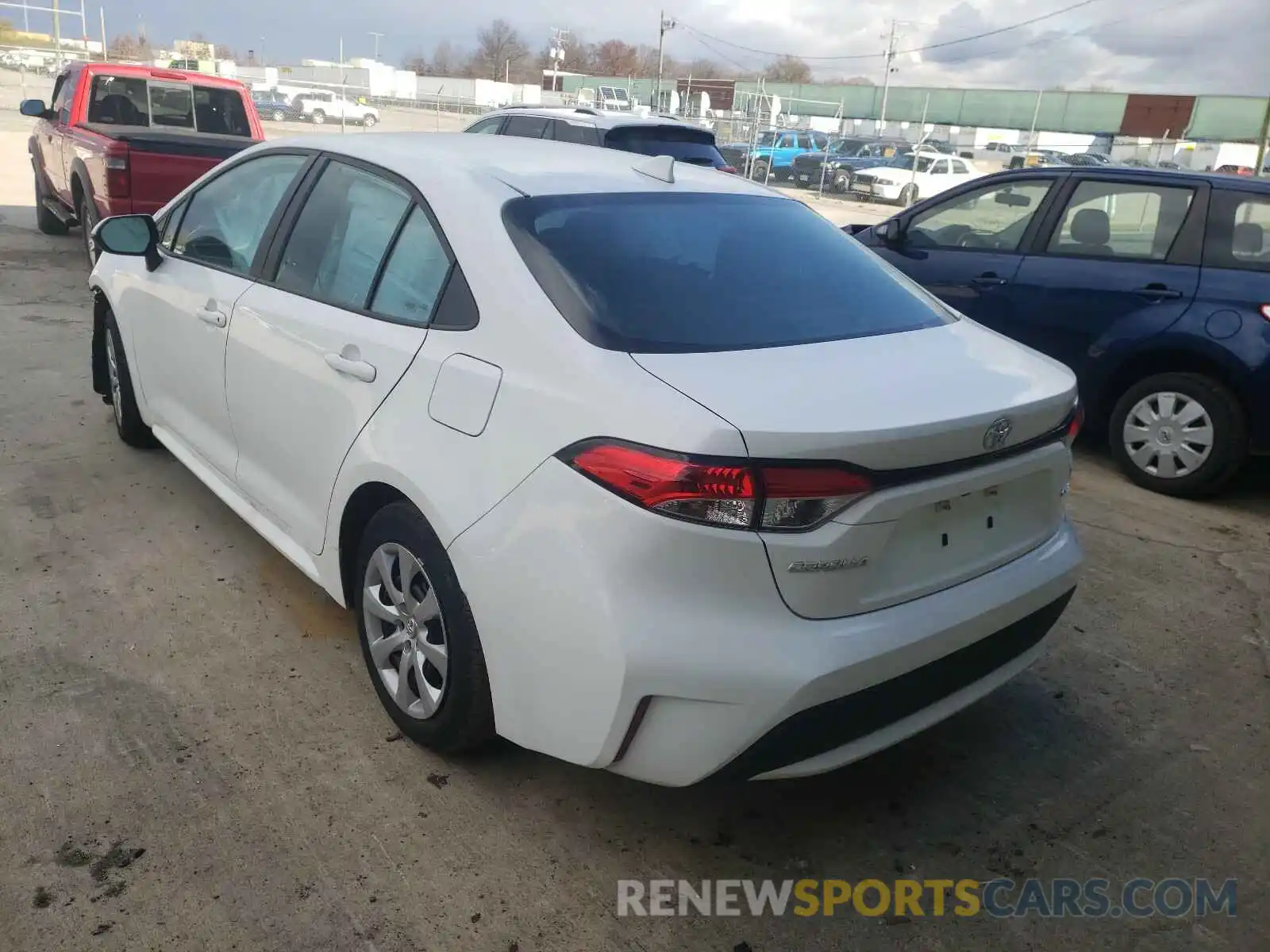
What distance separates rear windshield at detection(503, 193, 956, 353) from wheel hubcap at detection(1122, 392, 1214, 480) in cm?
295

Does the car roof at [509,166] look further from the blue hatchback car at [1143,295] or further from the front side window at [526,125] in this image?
the front side window at [526,125]

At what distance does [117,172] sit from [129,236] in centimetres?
453

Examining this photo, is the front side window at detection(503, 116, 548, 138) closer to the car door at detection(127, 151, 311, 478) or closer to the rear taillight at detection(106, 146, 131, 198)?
the rear taillight at detection(106, 146, 131, 198)

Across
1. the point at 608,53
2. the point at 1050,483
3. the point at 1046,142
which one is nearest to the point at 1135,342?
the point at 1050,483

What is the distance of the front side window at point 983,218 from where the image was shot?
6.20 metres

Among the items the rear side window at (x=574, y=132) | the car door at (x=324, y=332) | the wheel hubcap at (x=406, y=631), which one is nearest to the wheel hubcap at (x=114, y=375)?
the car door at (x=324, y=332)

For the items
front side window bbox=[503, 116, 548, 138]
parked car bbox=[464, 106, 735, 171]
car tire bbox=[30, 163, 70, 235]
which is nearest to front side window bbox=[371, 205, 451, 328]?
parked car bbox=[464, 106, 735, 171]

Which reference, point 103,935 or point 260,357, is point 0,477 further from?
point 103,935

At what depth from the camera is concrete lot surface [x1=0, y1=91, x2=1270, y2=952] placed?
2.33 metres

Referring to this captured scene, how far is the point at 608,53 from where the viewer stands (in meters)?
101

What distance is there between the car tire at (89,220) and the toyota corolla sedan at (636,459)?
6.24 meters

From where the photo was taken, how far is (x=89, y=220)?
8.86 meters

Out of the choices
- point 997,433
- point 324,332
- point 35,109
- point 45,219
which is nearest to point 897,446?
point 997,433

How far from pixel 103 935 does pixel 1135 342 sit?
17.7 feet
